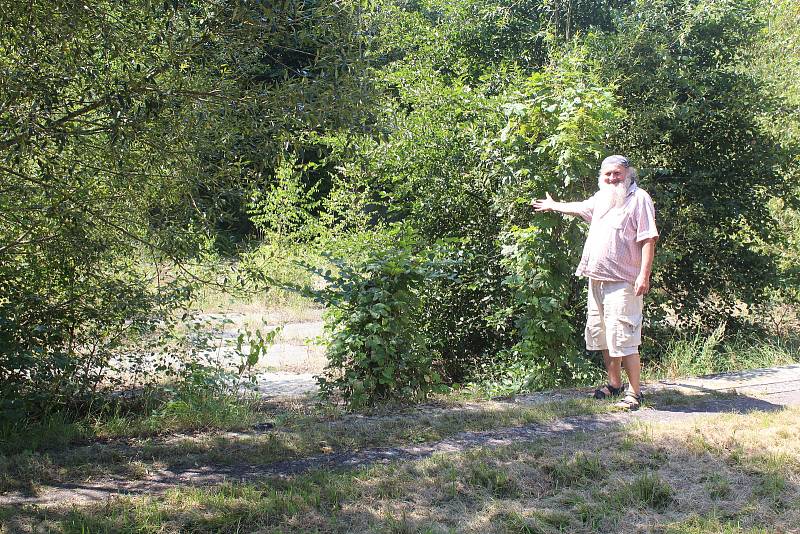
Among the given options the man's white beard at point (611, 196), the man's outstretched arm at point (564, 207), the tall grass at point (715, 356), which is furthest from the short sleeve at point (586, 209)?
the tall grass at point (715, 356)

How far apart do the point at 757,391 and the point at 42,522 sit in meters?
5.42

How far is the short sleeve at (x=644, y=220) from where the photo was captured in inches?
210

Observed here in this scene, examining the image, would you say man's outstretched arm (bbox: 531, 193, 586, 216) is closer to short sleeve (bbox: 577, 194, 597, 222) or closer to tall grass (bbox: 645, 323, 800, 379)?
short sleeve (bbox: 577, 194, 597, 222)

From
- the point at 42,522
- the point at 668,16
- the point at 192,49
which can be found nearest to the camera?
the point at 42,522

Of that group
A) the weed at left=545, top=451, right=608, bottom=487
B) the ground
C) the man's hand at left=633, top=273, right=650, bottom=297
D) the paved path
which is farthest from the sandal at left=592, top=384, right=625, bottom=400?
the weed at left=545, top=451, right=608, bottom=487

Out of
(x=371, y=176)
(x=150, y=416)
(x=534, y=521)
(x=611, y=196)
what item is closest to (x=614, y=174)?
(x=611, y=196)

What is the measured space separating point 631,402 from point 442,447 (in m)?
1.66

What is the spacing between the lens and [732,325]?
9023 millimetres

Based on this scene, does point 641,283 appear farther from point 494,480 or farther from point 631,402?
point 494,480

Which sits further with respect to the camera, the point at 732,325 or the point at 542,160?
the point at 732,325

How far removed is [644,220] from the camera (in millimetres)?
5395

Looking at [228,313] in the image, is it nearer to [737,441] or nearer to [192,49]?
[192,49]

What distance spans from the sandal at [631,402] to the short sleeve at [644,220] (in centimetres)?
120

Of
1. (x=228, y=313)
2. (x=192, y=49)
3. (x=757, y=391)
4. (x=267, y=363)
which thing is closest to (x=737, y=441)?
(x=757, y=391)
